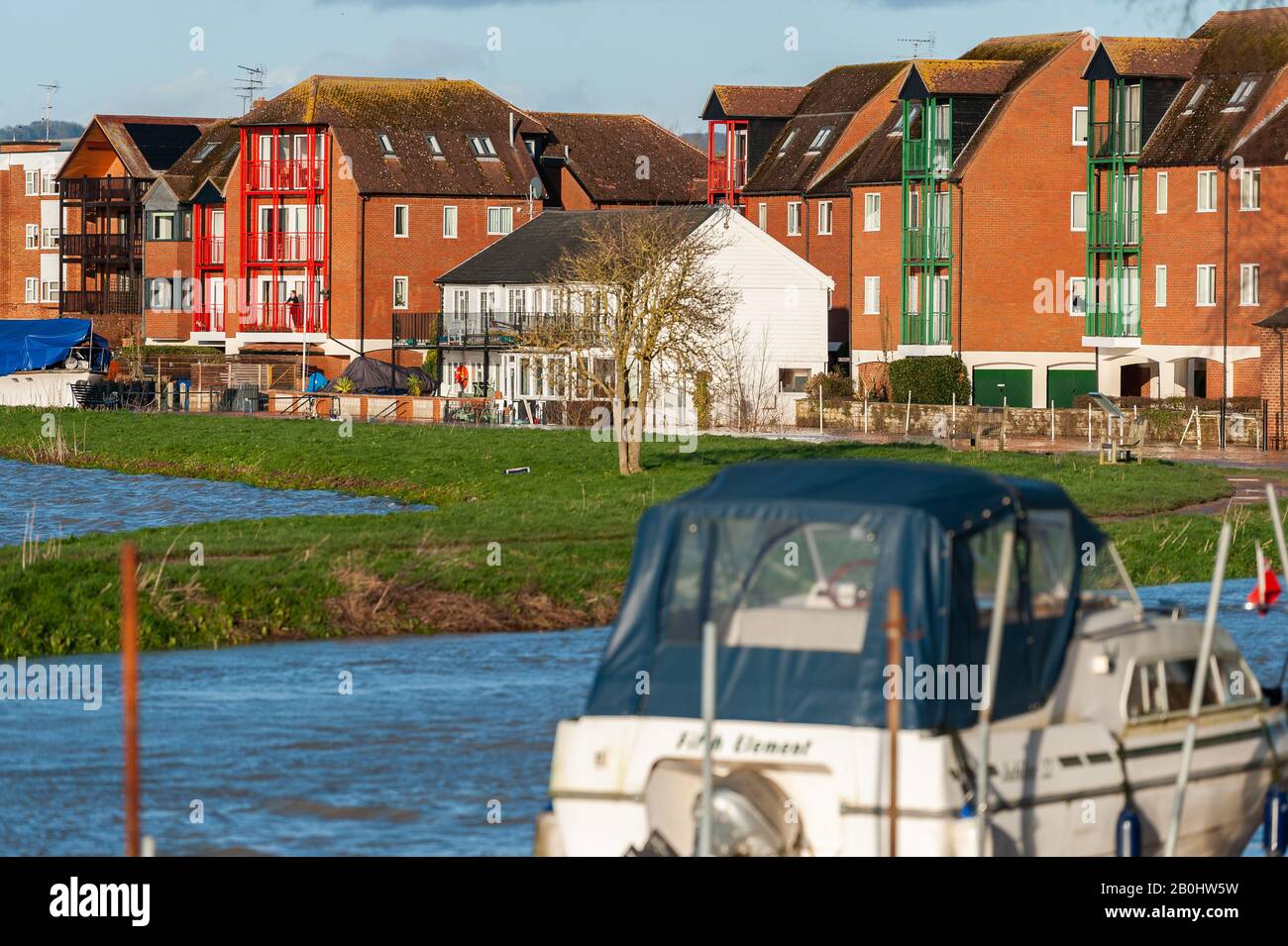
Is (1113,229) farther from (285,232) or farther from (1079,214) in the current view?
(285,232)

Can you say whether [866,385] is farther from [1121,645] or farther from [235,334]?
[1121,645]

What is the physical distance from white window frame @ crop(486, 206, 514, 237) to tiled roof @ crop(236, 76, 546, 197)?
2.56ft

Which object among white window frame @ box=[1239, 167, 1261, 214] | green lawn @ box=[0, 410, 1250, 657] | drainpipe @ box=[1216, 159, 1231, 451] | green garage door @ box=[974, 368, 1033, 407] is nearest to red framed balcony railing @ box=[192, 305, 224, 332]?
green garage door @ box=[974, 368, 1033, 407]

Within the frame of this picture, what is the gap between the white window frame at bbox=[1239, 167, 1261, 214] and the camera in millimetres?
65062

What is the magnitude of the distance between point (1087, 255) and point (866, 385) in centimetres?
959

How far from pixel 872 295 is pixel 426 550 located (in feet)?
161

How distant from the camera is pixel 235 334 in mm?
95188

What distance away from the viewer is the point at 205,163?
108188 mm

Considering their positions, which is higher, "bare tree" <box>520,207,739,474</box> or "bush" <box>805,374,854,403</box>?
"bare tree" <box>520,207,739,474</box>

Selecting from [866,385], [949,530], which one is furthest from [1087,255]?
[949,530]

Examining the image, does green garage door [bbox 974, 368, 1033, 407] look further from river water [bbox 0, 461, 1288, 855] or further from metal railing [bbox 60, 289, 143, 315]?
metal railing [bbox 60, 289, 143, 315]

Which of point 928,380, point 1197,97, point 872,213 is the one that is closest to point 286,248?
point 872,213

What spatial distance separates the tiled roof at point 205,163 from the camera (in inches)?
4104
